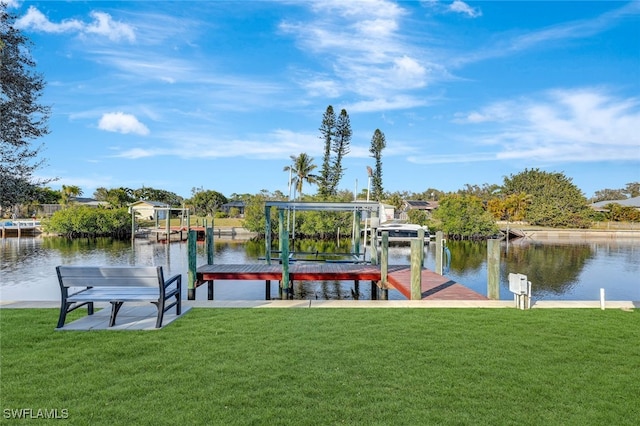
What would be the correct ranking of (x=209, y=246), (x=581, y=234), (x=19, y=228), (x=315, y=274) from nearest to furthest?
(x=315, y=274)
(x=209, y=246)
(x=19, y=228)
(x=581, y=234)

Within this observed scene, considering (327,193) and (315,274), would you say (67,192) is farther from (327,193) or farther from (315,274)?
(315,274)

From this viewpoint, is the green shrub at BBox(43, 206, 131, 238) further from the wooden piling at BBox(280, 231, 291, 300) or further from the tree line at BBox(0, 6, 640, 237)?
the wooden piling at BBox(280, 231, 291, 300)

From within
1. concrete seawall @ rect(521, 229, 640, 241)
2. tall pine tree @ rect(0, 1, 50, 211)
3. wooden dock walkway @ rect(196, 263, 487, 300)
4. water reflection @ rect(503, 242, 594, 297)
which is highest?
tall pine tree @ rect(0, 1, 50, 211)

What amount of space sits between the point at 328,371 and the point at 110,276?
3.52m

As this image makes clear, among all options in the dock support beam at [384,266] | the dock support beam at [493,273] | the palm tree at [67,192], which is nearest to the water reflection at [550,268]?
the dock support beam at [384,266]

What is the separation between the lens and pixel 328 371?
14.1 feet

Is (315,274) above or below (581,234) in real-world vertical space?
above

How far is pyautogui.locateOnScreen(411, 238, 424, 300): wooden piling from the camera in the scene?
8.88 m

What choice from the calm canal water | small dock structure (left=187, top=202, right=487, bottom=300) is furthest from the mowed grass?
Result: the calm canal water

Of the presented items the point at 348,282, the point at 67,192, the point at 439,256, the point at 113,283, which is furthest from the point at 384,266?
the point at 67,192

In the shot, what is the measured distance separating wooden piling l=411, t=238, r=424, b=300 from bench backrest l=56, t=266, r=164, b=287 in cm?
509

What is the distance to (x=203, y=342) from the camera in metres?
5.21

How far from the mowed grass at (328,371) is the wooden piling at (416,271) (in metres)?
2.34

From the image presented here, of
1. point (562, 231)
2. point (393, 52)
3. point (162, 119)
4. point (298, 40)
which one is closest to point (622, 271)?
point (393, 52)
